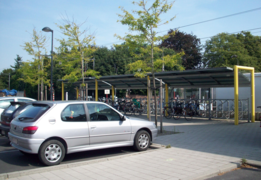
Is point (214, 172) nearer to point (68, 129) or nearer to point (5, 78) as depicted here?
point (68, 129)

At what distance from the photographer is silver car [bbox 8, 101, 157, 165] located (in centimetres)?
606

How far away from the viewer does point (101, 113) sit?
287 inches

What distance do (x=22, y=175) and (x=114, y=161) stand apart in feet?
7.41

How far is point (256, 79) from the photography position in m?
17.8

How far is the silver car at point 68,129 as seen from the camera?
6059mm

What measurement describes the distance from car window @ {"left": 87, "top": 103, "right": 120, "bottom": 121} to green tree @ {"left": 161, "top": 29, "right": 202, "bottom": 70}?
35.1 m

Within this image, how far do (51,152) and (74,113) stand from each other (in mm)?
1168

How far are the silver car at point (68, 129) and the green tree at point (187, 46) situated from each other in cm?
3520

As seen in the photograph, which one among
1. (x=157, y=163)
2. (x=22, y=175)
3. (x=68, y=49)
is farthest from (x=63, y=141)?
(x=68, y=49)

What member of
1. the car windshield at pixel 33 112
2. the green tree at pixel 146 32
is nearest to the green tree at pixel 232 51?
the green tree at pixel 146 32

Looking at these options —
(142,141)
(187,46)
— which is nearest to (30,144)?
(142,141)

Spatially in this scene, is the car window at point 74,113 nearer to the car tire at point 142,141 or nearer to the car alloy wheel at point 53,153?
the car alloy wheel at point 53,153

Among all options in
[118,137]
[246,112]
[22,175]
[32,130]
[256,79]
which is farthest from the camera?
[256,79]

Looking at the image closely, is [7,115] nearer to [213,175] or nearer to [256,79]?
[213,175]
